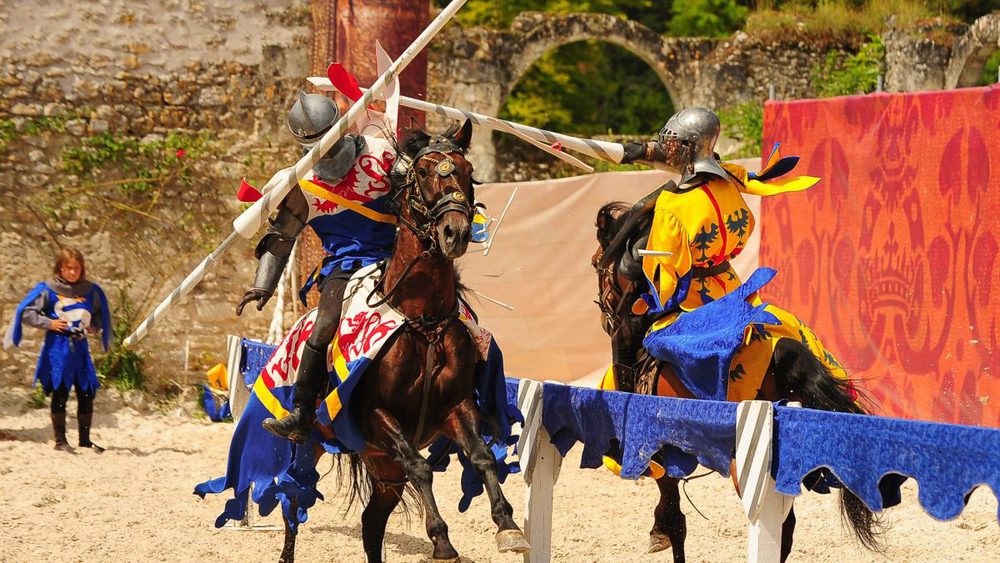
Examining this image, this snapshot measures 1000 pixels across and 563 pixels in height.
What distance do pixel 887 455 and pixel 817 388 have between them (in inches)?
41.4

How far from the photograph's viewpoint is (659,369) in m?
5.60

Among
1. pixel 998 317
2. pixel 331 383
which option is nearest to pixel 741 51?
pixel 998 317

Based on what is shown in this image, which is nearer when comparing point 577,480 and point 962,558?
point 962,558

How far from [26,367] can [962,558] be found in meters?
8.36

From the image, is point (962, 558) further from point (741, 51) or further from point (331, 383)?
point (741, 51)

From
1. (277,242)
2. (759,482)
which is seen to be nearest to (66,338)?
(277,242)

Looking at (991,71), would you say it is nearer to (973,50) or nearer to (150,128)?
(973,50)

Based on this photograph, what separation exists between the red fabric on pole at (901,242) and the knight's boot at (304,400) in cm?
402

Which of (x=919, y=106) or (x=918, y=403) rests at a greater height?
(x=919, y=106)

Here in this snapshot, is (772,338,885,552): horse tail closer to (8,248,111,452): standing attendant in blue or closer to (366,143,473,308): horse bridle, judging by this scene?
(366,143,473,308): horse bridle

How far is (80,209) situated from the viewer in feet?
39.4

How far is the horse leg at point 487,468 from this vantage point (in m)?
4.71

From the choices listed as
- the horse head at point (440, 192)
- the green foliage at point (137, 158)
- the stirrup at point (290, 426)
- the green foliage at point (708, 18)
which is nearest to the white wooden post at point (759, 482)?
the horse head at point (440, 192)

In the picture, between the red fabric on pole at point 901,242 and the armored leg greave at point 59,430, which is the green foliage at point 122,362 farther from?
the red fabric on pole at point 901,242
